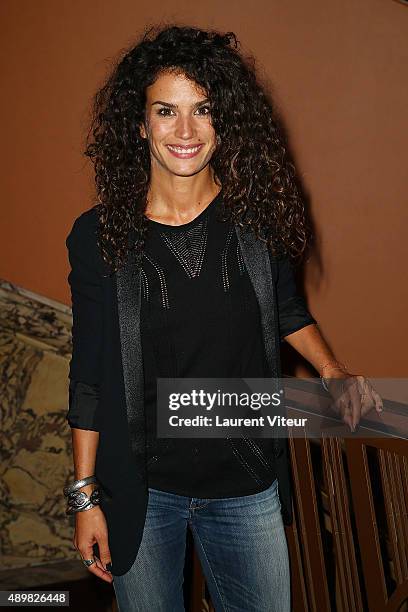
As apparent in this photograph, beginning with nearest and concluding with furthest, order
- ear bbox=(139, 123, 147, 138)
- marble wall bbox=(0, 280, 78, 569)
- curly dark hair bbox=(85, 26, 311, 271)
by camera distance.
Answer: curly dark hair bbox=(85, 26, 311, 271), ear bbox=(139, 123, 147, 138), marble wall bbox=(0, 280, 78, 569)

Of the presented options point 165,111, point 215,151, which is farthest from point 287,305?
point 165,111

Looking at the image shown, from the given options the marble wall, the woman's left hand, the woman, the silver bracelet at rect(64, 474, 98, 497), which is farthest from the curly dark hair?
the marble wall

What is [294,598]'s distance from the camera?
1.73 metres

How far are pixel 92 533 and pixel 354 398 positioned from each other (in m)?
0.61

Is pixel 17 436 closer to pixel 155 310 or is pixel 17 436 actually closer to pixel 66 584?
pixel 66 584

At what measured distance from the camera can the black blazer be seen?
1396 millimetres

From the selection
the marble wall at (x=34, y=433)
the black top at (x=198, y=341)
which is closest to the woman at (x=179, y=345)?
the black top at (x=198, y=341)

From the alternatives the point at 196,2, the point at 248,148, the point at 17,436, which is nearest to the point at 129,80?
the point at 248,148

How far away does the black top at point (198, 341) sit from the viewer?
140 centimetres

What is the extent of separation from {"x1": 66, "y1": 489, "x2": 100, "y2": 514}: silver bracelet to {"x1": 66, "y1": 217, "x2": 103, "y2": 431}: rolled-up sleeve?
0.45 ft

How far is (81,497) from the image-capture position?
1.43 m

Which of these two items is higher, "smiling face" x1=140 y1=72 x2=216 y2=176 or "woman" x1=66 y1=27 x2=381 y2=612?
"smiling face" x1=140 y1=72 x2=216 y2=176

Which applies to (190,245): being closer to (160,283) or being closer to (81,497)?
(160,283)

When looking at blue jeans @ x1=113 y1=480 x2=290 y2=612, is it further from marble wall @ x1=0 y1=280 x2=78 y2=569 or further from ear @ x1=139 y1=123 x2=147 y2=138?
marble wall @ x1=0 y1=280 x2=78 y2=569
